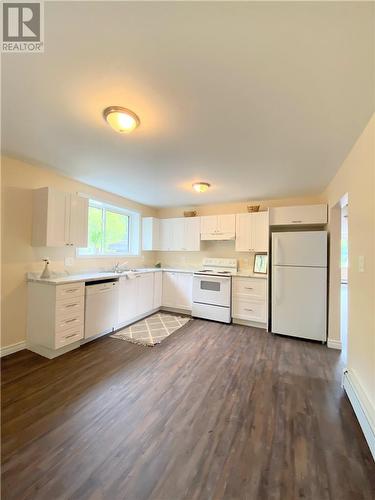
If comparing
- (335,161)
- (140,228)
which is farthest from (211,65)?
(140,228)

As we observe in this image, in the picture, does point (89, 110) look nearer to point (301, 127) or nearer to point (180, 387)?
point (301, 127)

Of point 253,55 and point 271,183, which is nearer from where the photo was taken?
point 253,55

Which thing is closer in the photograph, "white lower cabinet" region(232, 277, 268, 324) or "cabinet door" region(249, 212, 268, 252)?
"white lower cabinet" region(232, 277, 268, 324)

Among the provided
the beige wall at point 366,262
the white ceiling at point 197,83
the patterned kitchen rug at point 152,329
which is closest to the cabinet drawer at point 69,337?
the patterned kitchen rug at point 152,329

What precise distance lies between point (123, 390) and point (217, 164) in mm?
2730

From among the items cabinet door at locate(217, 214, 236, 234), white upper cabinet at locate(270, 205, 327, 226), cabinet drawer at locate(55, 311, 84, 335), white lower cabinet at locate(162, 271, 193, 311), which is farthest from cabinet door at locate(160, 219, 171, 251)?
cabinet drawer at locate(55, 311, 84, 335)

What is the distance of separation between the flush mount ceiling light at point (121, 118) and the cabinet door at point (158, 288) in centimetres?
317

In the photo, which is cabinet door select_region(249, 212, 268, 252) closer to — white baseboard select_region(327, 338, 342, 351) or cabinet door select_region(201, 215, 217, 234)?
cabinet door select_region(201, 215, 217, 234)

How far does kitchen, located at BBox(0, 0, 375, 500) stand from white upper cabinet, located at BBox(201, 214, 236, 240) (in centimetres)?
59

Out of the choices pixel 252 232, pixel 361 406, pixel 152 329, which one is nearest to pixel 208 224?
pixel 252 232

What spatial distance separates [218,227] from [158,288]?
73.2 inches

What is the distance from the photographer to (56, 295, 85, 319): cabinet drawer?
103 inches

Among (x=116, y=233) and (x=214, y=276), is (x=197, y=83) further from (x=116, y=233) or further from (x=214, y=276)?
(x=116, y=233)

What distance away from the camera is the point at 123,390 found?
2.05m
